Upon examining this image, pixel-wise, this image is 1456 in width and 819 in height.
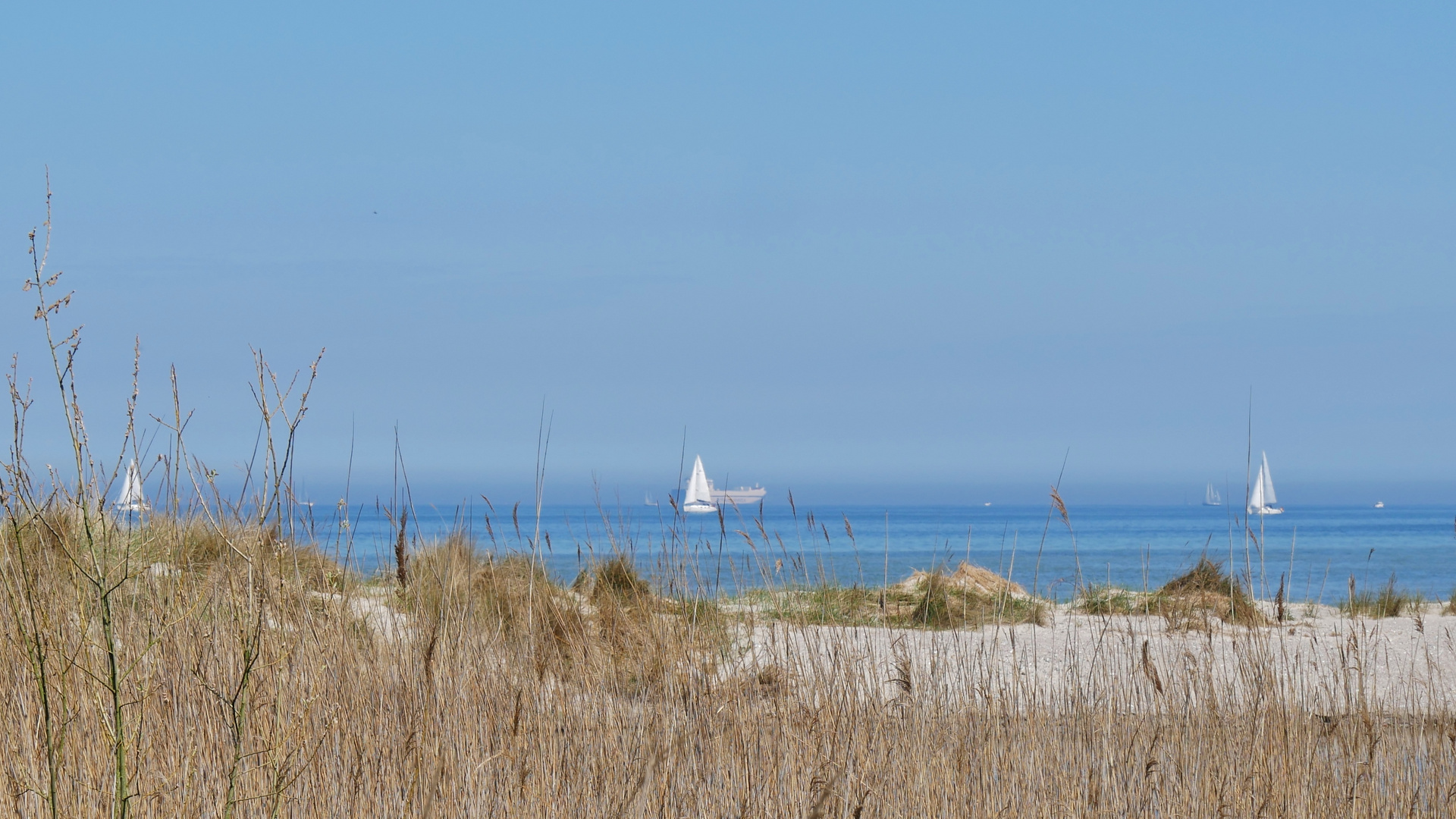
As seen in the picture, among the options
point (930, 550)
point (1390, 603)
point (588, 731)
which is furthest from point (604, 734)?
point (930, 550)

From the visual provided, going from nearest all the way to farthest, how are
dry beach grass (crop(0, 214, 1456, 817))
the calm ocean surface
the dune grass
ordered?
dry beach grass (crop(0, 214, 1456, 817)) < the calm ocean surface < the dune grass

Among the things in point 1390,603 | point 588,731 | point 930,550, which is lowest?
point 930,550

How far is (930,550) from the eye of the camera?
34000mm

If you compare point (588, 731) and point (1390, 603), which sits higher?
point (588, 731)

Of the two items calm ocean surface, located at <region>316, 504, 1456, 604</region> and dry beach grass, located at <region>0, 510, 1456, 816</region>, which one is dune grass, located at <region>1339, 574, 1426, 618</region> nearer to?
calm ocean surface, located at <region>316, 504, 1456, 604</region>

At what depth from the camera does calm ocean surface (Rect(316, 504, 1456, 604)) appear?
377cm

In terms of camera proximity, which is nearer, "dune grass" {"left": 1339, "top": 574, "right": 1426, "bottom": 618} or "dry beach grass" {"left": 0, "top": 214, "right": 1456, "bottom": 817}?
"dry beach grass" {"left": 0, "top": 214, "right": 1456, "bottom": 817}

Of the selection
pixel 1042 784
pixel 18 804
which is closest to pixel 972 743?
pixel 1042 784

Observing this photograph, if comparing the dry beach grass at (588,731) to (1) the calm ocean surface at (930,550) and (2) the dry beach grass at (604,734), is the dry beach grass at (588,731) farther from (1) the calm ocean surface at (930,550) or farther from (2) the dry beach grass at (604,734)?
(1) the calm ocean surface at (930,550)

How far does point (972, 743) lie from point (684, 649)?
101 centimetres

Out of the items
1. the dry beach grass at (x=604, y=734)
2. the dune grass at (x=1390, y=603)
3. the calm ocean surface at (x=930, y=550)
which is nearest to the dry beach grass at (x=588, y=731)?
Result: the dry beach grass at (x=604, y=734)

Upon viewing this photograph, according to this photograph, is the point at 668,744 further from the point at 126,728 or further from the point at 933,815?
the point at 126,728

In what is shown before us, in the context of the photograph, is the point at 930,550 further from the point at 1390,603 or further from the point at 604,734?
the point at 604,734

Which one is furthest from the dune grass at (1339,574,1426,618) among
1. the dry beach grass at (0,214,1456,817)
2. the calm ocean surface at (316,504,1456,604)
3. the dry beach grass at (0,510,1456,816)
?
the dry beach grass at (0,510,1456,816)
